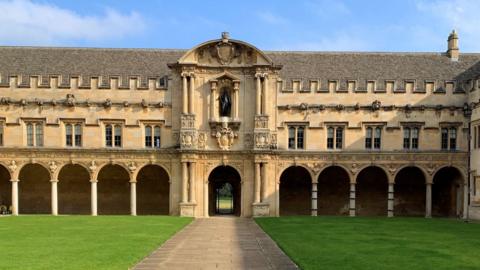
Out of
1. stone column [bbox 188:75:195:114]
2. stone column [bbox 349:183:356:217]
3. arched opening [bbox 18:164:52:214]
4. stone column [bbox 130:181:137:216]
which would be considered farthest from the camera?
arched opening [bbox 18:164:52:214]

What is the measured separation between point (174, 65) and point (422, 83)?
23.0 metres

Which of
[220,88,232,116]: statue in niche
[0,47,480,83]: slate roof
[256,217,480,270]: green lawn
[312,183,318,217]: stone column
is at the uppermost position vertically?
[0,47,480,83]: slate roof

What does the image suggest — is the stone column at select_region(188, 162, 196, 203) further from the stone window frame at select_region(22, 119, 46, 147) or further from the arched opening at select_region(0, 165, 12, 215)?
the arched opening at select_region(0, 165, 12, 215)

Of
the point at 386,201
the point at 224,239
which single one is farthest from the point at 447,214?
the point at 224,239

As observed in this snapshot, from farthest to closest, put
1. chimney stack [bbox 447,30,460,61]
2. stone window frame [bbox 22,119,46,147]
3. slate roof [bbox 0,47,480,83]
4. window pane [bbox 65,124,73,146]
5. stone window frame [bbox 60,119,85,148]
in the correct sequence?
chimney stack [bbox 447,30,460,61]
slate roof [bbox 0,47,480,83]
window pane [bbox 65,124,73,146]
stone window frame [bbox 60,119,85,148]
stone window frame [bbox 22,119,46,147]

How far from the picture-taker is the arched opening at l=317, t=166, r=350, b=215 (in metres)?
52.4

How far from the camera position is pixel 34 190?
170ft

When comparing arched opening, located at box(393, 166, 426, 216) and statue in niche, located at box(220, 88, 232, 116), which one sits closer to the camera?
statue in niche, located at box(220, 88, 232, 116)

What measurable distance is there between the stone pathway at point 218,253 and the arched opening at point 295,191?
67.0 feet

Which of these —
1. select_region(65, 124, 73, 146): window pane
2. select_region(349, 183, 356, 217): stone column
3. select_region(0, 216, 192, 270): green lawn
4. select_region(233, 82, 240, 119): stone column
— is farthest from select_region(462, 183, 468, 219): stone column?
select_region(65, 124, 73, 146): window pane

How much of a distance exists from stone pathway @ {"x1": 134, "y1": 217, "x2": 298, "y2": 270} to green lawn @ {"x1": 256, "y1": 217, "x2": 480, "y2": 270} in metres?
0.76

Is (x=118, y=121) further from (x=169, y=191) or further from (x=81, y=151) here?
(x=169, y=191)

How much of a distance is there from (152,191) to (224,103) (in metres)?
11.1

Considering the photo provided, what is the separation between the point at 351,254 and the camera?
2164cm
